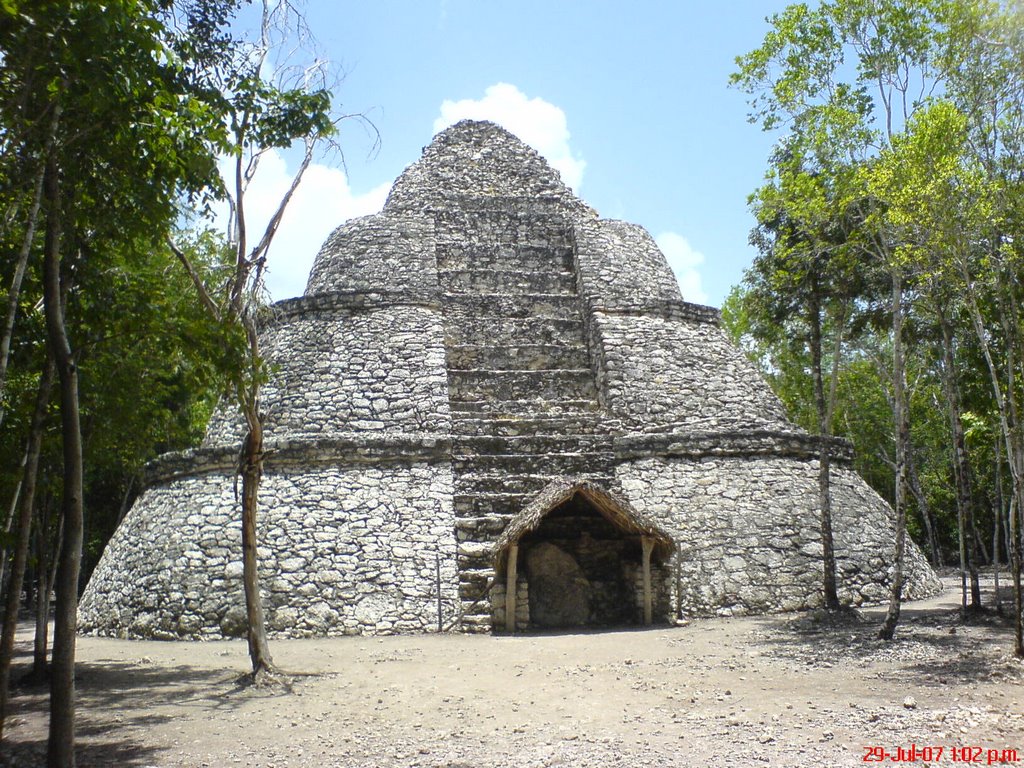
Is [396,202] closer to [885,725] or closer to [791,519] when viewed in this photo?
[791,519]

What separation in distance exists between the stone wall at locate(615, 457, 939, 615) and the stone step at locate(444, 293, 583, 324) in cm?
467

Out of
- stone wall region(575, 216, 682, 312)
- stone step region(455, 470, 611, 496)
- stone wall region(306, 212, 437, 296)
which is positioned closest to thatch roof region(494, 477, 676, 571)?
stone step region(455, 470, 611, 496)

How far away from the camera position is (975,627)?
920 centimetres

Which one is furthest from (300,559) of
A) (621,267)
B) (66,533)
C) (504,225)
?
(504,225)

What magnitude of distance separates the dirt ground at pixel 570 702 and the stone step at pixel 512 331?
6.59 meters

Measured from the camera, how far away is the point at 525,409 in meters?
13.3

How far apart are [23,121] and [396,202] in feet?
47.5

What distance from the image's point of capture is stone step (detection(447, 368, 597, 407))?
1374 cm

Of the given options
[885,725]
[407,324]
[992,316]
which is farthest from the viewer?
[407,324]

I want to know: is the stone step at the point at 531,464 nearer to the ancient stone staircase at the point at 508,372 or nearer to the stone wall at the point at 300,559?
the ancient stone staircase at the point at 508,372

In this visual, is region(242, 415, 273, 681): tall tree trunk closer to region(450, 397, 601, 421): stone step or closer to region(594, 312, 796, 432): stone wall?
region(450, 397, 601, 421): stone step

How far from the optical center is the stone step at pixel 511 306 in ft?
50.7

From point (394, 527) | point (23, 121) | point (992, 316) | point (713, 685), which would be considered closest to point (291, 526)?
point (394, 527)

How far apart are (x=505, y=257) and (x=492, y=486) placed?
7023 millimetres
